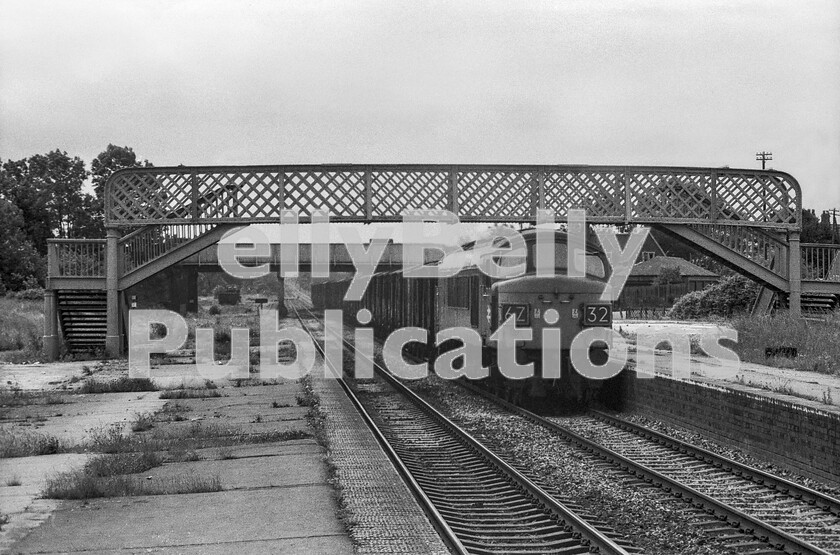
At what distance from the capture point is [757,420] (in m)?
11.2

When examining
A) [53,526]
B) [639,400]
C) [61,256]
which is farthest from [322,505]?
[61,256]

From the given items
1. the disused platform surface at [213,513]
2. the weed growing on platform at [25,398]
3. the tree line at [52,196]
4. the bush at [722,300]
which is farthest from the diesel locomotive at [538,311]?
the tree line at [52,196]

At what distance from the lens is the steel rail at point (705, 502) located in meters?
7.06

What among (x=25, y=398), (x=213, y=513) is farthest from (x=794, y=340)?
(x=25, y=398)

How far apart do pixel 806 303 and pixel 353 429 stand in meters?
16.2

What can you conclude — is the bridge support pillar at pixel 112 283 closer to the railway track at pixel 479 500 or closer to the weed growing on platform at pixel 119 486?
the railway track at pixel 479 500

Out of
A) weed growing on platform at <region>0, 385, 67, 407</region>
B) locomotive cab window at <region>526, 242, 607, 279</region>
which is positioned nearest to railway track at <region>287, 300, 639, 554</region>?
locomotive cab window at <region>526, 242, 607, 279</region>

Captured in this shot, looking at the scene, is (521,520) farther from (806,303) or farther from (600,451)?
(806,303)

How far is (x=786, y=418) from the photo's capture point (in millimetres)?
10578

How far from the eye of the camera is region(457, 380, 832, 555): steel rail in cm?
Answer: 706

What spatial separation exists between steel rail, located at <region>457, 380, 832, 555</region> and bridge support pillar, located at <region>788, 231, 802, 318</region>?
12552 millimetres

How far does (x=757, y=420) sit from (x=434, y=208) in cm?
1192

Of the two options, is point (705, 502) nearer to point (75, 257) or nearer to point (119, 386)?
point (119, 386)

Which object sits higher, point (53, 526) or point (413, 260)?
point (413, 260)
